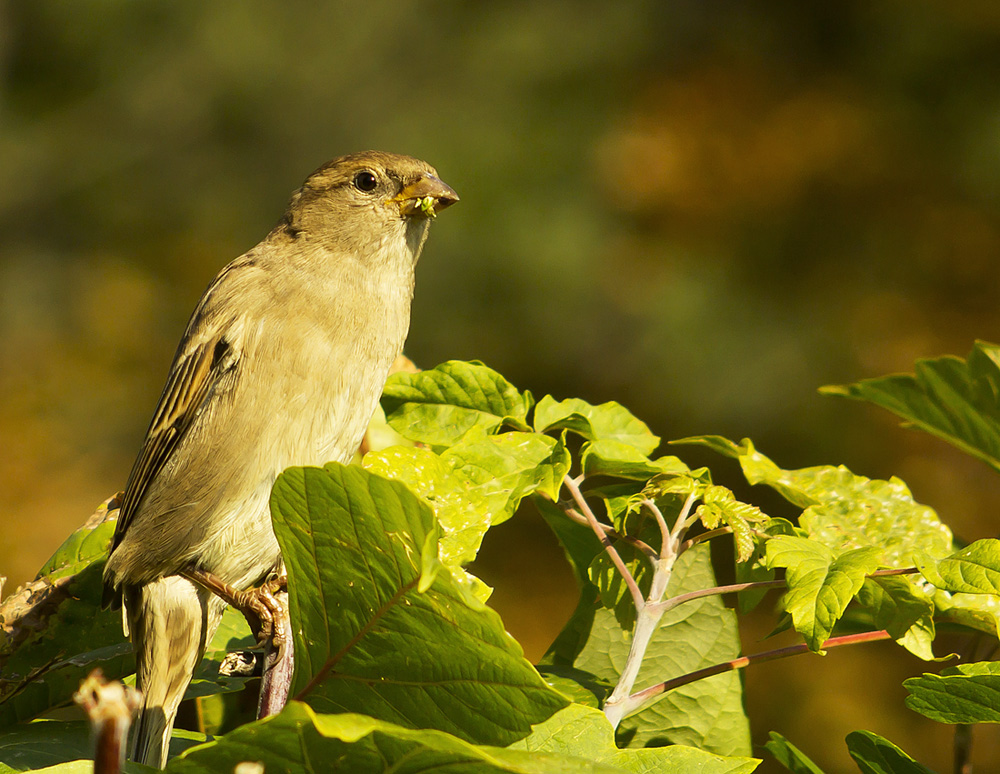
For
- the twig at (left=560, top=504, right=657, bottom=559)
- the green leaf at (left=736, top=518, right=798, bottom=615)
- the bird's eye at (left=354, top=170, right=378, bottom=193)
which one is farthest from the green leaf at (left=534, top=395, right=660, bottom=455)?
the bird's eye at (left=354, top=170, right=378, bottom=193)

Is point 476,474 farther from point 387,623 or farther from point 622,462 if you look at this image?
point 387,623

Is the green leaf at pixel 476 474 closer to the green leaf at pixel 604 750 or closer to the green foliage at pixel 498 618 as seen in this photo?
the green foliage at pixel 498 618

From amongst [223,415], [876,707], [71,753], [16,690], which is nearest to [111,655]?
[16,690]

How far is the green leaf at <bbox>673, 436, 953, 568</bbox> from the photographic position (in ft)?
4.20

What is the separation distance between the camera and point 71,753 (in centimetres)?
109

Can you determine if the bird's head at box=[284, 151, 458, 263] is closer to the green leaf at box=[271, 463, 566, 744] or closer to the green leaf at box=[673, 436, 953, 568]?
the green leaf at box=[673, 436, 953, 568]

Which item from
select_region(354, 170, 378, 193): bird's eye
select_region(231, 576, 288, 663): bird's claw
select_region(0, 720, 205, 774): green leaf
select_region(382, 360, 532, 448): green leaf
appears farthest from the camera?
select_region(354, 170, 378, 193): bird's eye

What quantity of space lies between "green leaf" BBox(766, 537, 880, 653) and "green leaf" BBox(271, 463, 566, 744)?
1.15ft

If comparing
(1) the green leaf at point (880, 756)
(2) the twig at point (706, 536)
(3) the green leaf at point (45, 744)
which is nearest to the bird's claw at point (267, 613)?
(3) the green leaf at point (45, 744)

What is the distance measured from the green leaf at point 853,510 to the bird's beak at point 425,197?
3.36 ft

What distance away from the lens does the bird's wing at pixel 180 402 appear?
1917 mm

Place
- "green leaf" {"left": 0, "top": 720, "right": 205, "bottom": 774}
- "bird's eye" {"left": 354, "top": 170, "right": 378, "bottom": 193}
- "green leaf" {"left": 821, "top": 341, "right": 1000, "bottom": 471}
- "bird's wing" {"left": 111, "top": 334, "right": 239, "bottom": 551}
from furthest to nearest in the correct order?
"bird's eye" {"left": 354, "top": 170, "right": 378, "bottom": 193} < "bird's wing" {"left": 111, "top": 334, "right": 239, "bottom": 551} < "green leaf" {"left": 821, "top": 341, "right": 1000, "bottom": 471} < "green leaf" {"left": 0, "top": 720, "right": 205, "bottom": 774}

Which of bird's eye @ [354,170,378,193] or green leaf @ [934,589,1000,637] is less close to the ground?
bird's eye @ [354,170,378,193]

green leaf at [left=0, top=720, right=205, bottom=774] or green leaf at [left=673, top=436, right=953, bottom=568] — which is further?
green leaf at [left=673, top=436, right=953, bottom=568]
